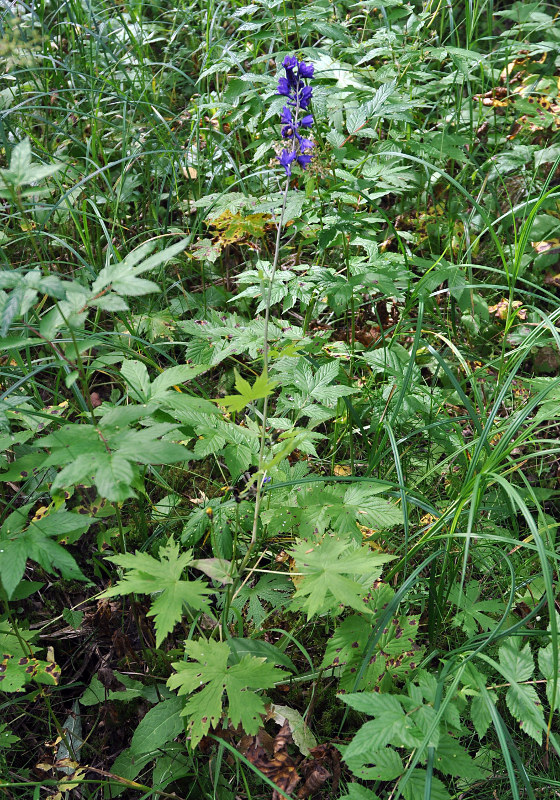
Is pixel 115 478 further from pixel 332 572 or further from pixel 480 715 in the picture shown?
pixel 480 715

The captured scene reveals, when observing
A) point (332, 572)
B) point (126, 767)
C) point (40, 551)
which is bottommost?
point (126, 767)

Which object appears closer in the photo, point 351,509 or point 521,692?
point 521,692

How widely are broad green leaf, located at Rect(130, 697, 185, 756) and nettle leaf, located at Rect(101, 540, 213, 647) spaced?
376mm

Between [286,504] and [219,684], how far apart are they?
511 millimetres

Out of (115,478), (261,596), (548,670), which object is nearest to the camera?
(115,478)

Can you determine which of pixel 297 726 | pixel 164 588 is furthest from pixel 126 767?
pixel 164 588

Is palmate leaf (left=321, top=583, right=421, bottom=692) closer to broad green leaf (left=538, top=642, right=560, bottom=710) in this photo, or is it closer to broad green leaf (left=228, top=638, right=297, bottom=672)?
broad green leaf (left=228, top=638, right=297, bottom=672)

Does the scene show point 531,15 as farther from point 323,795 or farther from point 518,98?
point 323,795

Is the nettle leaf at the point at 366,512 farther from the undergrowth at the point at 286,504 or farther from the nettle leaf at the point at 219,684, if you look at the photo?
the nettle leaf at the point at 219,684

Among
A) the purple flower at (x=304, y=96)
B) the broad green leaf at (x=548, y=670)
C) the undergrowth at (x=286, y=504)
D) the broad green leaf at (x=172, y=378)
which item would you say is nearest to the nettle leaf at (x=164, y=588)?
the undergrowth at (x=286, y=504)

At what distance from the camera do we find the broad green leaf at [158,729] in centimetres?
146

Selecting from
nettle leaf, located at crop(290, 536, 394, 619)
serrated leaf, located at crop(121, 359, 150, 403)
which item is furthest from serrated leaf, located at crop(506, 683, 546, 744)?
serrated leaf, located at crop(121, 359, 150, 403)

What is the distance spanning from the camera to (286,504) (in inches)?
65.7

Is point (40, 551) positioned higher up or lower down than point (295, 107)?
lower down
